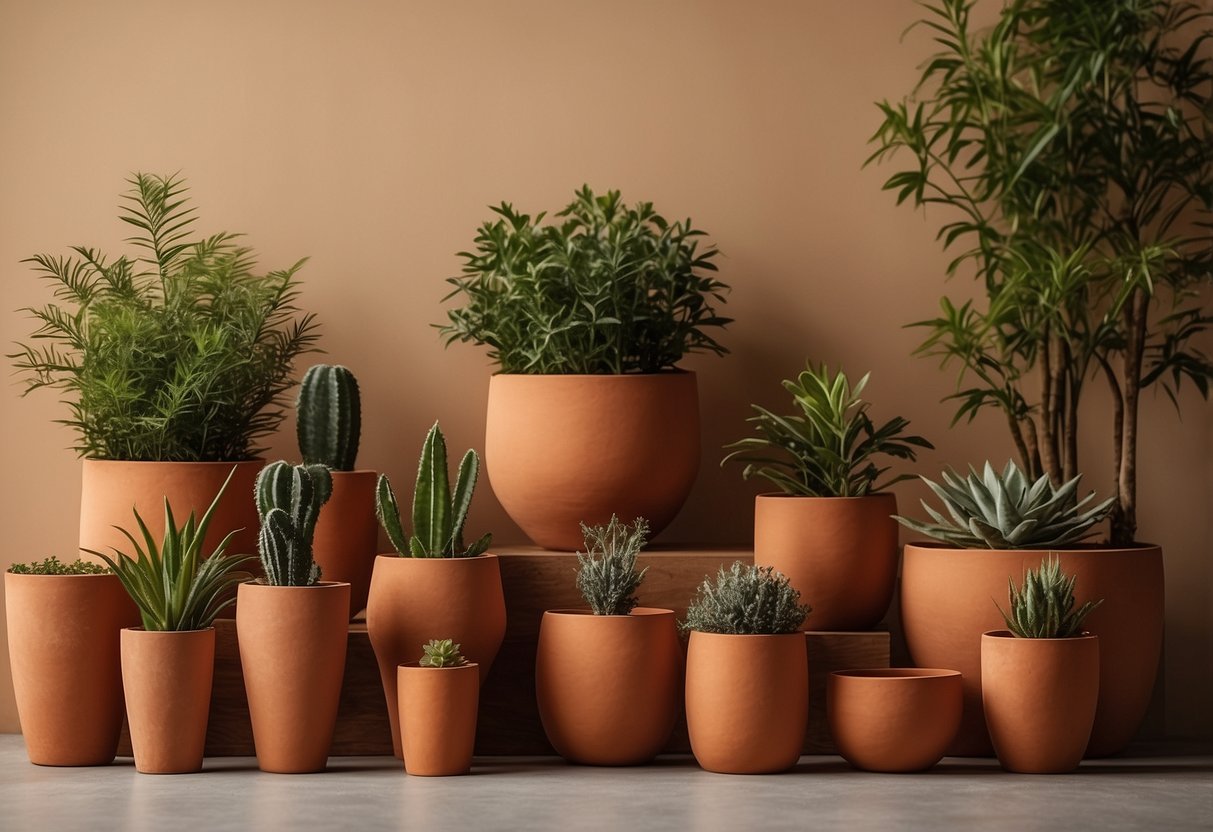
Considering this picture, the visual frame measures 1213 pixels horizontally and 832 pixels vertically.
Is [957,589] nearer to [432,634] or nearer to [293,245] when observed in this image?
[432,634]

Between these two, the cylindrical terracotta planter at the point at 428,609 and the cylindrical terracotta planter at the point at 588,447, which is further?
the cylindrical terracotta planter at the point at 588,447

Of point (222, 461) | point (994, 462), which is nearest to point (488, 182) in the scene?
point (222, 461)

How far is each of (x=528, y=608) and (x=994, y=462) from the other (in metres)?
1.19

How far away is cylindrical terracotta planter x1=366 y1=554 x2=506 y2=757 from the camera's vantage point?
8.89 feet

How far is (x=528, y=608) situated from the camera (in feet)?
9.53

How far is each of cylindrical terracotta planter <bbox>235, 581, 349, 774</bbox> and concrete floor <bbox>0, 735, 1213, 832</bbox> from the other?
0.06m

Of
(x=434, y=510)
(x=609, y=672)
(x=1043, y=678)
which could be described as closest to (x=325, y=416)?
(x=434, y=510)

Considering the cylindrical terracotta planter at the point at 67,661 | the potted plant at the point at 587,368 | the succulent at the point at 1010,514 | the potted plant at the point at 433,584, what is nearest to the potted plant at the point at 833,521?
the succulent at the point at 1010,514

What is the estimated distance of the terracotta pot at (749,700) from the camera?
2.59 meters

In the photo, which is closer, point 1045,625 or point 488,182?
point 1045,625

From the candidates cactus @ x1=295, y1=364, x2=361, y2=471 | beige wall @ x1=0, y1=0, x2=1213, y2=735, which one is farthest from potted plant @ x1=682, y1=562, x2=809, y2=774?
cactus @ x1=295, y1=364, x2=361, y2=471

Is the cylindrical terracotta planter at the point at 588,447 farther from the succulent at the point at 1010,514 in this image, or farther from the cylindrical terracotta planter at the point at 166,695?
the cylindrical terracotta planter at the point at 166,695

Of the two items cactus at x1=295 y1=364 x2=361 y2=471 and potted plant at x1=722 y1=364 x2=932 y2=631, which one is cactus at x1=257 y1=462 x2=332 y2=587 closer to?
cactus at x1=295 y1=364 x2=361 y2=471

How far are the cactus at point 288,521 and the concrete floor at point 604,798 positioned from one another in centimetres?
39
